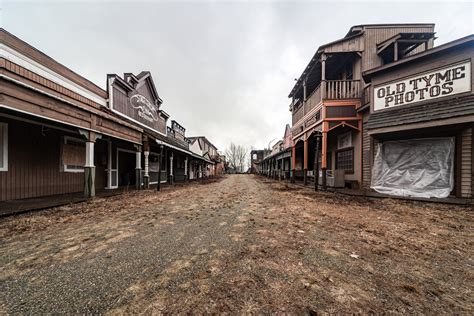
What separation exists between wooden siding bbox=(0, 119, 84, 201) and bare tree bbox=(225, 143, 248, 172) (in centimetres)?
8158

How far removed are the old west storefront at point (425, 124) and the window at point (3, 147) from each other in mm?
13160

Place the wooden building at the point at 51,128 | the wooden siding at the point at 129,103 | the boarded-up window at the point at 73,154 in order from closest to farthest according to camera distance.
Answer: the wooden building at the point at 51,128 < the boarded-up window at the point at 73,154 < the wooden siding at the point at 129,103

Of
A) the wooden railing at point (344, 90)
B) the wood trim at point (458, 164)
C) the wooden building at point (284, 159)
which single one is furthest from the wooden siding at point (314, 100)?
the wood trim at point (458, 164)

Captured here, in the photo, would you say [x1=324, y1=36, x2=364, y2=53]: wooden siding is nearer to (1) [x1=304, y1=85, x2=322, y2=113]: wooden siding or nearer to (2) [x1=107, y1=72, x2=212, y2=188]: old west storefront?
(1) [x1=304, y1=85, x2=322, y2=113]: wooden siding

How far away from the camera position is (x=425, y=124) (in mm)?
6367

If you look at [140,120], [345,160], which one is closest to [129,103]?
[140,120]

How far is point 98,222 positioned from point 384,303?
493 cm

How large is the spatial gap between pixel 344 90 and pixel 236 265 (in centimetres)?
1077

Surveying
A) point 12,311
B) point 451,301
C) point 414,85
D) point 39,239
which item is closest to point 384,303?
point 451,301

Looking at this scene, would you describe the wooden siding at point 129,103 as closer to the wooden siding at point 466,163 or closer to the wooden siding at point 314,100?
the wooden siding at point 314,100

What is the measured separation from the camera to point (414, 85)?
7.11 m

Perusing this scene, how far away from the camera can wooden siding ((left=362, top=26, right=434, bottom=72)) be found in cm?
989

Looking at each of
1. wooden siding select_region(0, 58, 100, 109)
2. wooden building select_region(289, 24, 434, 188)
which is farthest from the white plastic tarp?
wooden siding select_region(0, 58, 100, 109)

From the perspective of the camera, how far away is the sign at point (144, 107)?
12.5 metres
